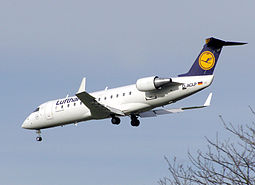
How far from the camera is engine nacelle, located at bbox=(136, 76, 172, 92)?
3105cm

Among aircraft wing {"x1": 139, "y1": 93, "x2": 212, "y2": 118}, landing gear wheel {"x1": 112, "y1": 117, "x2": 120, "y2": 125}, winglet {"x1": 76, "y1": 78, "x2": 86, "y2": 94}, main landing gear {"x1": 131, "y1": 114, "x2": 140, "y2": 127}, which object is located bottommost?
landing gear wheel {"x1": 112, "y1": 117, "x2": 120, "y2": 125}

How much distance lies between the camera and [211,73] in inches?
1225

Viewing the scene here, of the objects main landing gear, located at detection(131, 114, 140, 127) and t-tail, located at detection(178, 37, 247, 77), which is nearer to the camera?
t-tail, located at detection(178, 37, 247, 77)

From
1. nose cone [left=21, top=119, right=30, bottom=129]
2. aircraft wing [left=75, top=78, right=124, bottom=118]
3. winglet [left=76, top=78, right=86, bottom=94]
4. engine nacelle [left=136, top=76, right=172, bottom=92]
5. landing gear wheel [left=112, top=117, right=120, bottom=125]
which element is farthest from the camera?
nose cone [left=21, top=119, right=30, bottom=129]

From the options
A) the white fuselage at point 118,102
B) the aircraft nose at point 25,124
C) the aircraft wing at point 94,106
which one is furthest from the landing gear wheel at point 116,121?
the aircraft nose at point 25,124

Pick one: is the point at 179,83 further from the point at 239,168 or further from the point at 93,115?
the point at 239,168

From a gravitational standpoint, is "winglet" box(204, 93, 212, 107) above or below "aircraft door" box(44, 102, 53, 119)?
below

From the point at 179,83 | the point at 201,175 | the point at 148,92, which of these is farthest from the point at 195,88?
the point at 201,175

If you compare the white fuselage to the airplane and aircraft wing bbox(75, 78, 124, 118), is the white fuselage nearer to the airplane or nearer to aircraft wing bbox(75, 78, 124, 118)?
the airplane

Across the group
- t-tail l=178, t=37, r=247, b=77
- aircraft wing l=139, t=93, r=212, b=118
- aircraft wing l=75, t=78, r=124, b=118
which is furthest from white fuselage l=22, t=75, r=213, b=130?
aircraft wing l=139, t=93, r=212, b=118

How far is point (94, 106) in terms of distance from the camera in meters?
33.3

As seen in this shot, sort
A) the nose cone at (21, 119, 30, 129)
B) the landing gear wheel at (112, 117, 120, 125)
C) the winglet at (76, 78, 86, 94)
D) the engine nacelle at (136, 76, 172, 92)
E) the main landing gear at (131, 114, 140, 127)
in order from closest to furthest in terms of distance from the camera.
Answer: the engine nacelle at (136, 76, 172, 92), the winglet at (76, 78, 86, 94), the landing gear wheel at (112, 117, 120, 125), the main landing gear at (131, 114, 140, 127), the nose cone at (21, 119, 30, 129)

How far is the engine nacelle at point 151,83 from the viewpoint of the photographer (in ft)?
102

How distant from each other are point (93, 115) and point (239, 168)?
23.6 m
